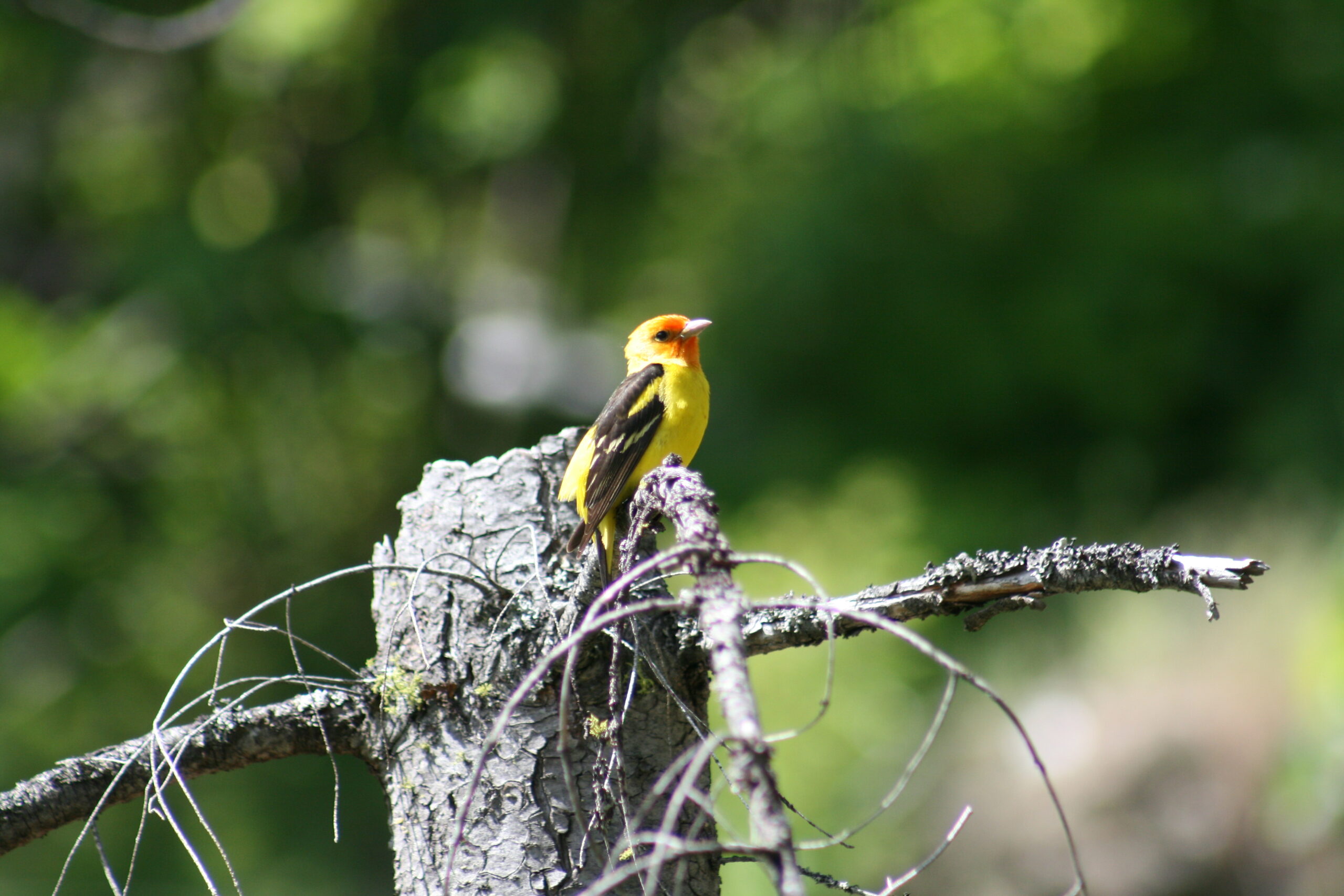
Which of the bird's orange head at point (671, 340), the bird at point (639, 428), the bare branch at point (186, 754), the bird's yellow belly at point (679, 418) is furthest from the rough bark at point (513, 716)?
the bird's orange head at point (671, 340)

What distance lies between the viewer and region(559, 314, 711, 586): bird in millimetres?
3455

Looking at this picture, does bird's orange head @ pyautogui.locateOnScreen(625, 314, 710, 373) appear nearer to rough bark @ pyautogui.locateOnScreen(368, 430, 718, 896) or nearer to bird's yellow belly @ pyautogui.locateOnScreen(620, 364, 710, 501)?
bird's yellow belly @ pyautogui.locateOnScreen(620, 364, 710, 501)

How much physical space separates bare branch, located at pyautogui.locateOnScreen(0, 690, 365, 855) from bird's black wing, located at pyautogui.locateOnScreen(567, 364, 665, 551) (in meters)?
0.75

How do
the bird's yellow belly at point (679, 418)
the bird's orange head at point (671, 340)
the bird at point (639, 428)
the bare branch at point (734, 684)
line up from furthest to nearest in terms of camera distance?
1. the bird's orange head at point (671, 340)
2. the bird's yellow belly at point (679, 418)
3. the bird at point (639, 428)
4. the bare branch at point (734, 684)

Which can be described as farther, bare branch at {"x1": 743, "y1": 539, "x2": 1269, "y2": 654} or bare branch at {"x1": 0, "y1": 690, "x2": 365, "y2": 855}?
bare branch at {"x1": 0, "y1": 690, "x2": 365, "y2": 855}

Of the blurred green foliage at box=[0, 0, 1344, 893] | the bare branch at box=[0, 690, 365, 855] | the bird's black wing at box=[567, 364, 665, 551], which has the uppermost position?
the blurred green foliage at box=[0, 0, 1344, 893]

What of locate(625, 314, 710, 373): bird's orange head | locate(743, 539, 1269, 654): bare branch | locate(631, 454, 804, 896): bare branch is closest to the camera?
locate(631, 454, 804, 896): bare branch

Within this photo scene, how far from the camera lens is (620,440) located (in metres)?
4.00

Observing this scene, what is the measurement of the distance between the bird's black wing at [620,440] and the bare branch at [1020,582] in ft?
2.78

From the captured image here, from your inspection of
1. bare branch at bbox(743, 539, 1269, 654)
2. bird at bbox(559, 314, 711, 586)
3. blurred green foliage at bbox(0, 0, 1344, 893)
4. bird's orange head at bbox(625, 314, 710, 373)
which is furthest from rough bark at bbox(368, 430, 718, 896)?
blurred green foliage at bbox(0, 0, 1344, 893)

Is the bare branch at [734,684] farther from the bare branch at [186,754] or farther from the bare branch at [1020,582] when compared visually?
the bare branch at [186,754]

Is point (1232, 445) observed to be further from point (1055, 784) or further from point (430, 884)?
point (430, 884)

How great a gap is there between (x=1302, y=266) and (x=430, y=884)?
6.41 meters

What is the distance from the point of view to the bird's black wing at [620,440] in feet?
11.4
